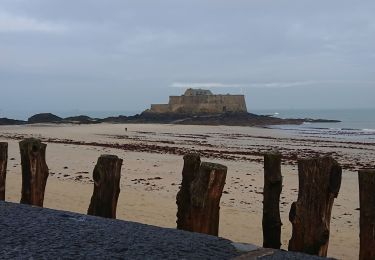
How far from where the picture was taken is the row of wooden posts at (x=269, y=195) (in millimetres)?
4152

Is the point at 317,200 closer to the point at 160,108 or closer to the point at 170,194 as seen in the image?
the point at 170,194

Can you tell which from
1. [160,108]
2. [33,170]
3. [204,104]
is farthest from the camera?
[160,108]

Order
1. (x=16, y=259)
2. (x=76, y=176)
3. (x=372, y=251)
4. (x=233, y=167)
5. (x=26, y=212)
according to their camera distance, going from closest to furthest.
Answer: (x=16, y=259), (x=372, y=251), (x=26, y=212), (x=76, y=176), (x=233, y=167)

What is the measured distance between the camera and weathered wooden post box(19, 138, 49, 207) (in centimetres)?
541

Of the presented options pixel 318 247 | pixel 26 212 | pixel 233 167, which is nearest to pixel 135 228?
pixel 26 212

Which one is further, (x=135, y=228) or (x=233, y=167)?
(x=233, y=167)

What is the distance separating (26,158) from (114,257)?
2.39 meters

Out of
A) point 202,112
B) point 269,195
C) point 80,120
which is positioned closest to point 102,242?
point 269,195

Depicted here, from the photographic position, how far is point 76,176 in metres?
11.3

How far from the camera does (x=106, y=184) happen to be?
5059 mm

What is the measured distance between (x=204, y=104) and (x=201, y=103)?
633 mm

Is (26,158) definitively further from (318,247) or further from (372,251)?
(372,251)

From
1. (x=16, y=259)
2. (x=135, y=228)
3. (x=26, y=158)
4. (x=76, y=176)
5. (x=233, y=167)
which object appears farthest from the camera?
(x=233, y=167)

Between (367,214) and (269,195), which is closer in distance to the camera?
(367,214)
